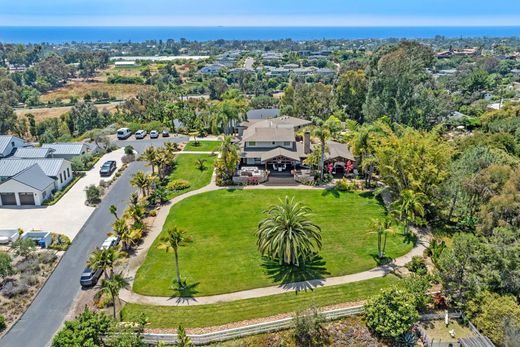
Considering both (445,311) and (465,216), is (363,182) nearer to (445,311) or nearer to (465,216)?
(465,216)

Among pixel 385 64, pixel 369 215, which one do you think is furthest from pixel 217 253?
pixel 385 64

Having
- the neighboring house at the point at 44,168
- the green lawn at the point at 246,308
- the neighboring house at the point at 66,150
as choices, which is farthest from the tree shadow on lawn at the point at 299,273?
the neighboring house at the point at 66,150

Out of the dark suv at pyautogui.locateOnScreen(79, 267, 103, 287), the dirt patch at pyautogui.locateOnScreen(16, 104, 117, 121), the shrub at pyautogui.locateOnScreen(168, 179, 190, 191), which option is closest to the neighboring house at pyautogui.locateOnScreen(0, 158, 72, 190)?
the shrub at pyautogui.locateOnScreen(168, 179, 190, 191)

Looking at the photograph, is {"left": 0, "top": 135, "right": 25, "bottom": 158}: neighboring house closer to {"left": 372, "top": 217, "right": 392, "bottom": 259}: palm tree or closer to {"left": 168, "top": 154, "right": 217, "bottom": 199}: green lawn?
{"left": 168, "top": 154, "right": 217, "bottom": 199}: green lawn

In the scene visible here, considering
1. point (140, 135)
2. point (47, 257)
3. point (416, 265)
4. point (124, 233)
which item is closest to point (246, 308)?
point (124, 233)

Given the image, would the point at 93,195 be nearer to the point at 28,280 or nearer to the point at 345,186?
the point at 28,280

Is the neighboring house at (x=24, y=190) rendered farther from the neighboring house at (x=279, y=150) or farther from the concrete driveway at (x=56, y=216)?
the neighboring house at (x=279, y=150)

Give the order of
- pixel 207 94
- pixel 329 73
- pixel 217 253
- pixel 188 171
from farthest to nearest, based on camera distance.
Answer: pixel 329 73 → pixel 207 94 → pixel 188 171 → pixel 217 253
